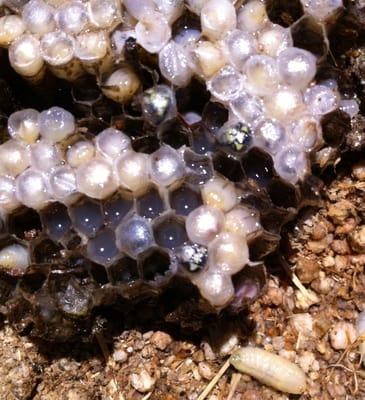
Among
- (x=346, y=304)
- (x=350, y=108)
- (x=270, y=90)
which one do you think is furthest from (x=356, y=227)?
(x=270, y=90)

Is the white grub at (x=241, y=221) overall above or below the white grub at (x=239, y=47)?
below

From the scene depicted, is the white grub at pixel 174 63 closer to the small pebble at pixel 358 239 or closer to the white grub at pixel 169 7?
the white grub at pixel 169 7

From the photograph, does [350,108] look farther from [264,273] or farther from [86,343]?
[86,343]

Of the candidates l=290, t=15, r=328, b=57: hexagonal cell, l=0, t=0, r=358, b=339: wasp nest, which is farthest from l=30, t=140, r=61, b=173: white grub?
l=290, t=15, r=328, b=57: hexagonal cell

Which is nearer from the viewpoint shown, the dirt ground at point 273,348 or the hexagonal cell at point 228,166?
the hexagonal cell at point 228,166

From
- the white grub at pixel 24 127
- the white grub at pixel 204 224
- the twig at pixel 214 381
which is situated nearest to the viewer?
the white grub at pixel 204 224

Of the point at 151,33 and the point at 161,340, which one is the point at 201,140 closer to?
the point at 151,33

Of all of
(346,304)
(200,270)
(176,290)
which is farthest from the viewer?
(346,304)

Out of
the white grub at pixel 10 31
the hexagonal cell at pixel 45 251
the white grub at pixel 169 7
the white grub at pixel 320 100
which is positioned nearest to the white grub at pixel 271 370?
the hexagonal cell at pixel 45 251
